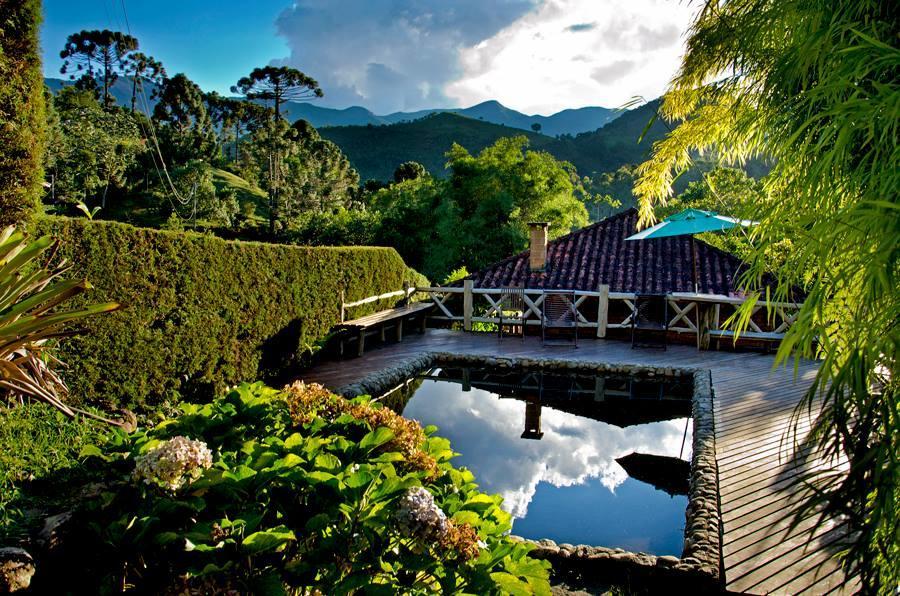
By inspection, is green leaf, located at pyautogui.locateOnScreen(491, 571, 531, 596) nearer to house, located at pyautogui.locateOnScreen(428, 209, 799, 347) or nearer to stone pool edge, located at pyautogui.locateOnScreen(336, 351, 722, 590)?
stone pool edge, located at pyautogui.locateOnScreen(336, 351, 722, 590)

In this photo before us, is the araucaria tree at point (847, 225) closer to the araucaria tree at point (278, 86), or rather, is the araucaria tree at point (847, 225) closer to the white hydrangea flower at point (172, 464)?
the white hydrangea flower at point (172, 464)

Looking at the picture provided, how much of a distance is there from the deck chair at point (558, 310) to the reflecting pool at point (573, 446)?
4.65ft

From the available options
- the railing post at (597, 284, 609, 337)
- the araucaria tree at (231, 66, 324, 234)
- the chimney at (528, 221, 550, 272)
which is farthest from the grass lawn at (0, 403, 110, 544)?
the araucaria tree at (231, 66, 324, 234)

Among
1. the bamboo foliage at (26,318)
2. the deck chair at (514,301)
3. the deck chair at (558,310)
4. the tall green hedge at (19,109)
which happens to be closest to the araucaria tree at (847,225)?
the bamboo foliage at (26,318)

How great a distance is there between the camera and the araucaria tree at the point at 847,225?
1527 mm

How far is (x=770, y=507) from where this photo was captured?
3533 mm

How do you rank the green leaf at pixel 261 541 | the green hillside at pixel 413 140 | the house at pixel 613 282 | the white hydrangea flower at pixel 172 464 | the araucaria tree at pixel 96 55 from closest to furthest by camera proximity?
the green leaf at pixel 261 541, the white hydrangea flower at pixel 172 464, the house at pixel 613 282, the araucaria tree at pixel 96 55, the green hillside at pixel 413 140

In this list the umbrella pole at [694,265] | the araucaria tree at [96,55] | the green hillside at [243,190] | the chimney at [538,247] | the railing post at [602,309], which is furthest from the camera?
the araucaria tree at [96,55]

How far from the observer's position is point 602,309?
10.3 meters

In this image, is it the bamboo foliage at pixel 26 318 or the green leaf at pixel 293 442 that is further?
the bamboo foliage at pixel 26 318

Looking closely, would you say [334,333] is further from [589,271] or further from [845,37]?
[845,37]

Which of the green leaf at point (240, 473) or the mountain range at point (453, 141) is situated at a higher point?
the mountain range at point (453, 141)

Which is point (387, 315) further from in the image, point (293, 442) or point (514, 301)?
point (293, 442)

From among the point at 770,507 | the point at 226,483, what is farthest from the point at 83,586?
the point at 770,507
